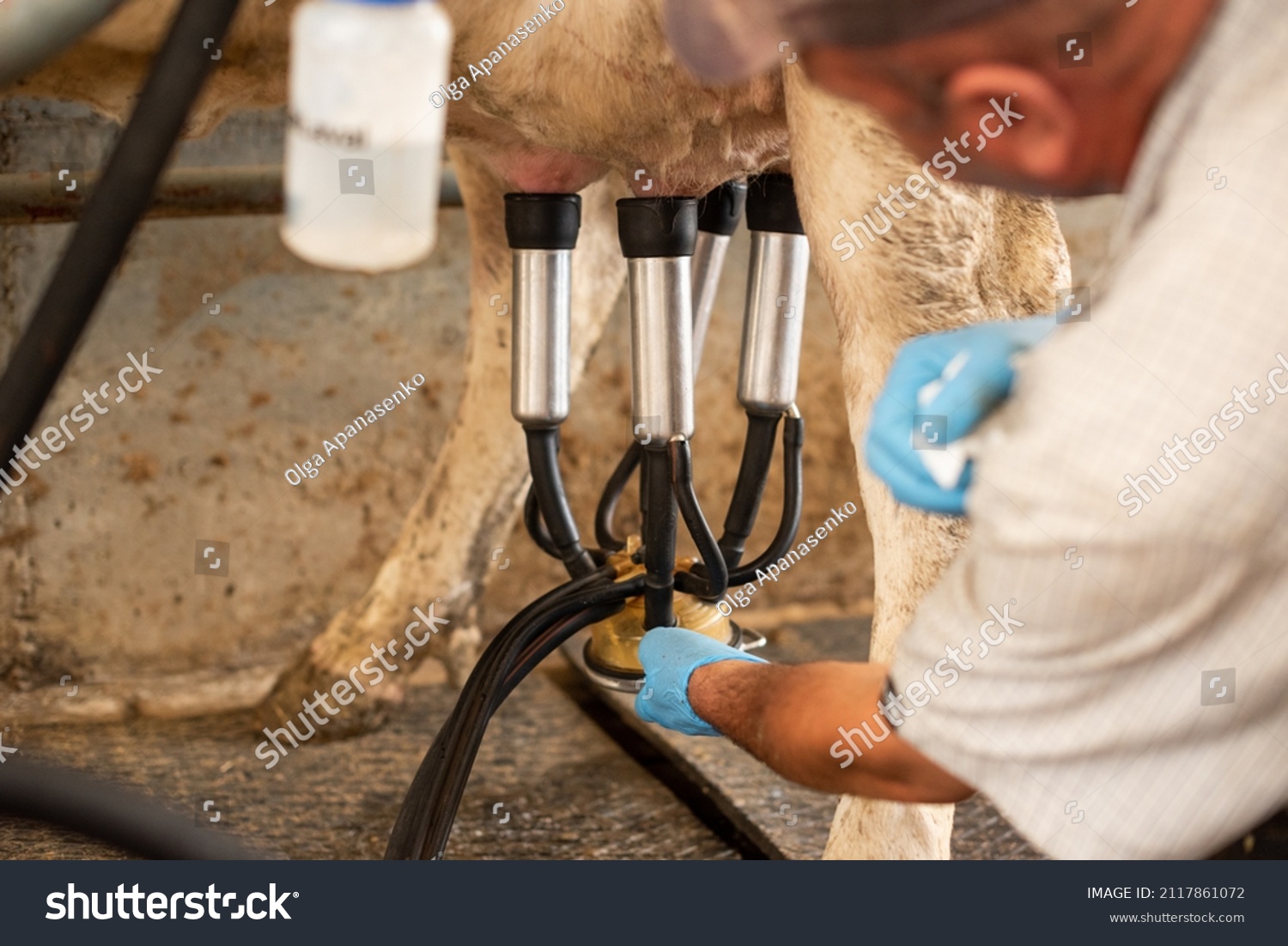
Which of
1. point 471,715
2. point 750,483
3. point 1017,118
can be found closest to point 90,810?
point 471,715

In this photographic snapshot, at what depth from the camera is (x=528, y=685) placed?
1.82 m

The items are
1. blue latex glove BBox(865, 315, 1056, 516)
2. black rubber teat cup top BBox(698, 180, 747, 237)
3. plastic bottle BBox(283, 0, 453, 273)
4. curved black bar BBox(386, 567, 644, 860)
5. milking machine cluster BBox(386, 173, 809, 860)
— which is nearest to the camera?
plastic bottle BBox(283, 0, 453, 273)

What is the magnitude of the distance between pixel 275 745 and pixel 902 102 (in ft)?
4.21

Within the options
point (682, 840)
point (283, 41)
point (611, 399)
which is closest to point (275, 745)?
point (682, 840)

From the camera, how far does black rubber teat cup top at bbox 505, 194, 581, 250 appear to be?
1150 millimetres

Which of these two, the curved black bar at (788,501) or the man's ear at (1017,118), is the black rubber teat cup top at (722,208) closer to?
the curved black bar at (788,501)

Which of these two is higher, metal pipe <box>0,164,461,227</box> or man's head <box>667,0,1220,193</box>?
metal pipe <box>0,164,461,227</box>

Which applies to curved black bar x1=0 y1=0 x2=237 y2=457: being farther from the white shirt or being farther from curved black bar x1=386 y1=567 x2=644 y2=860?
curved black bar x1=386 y1=567 x2=644 y2=860

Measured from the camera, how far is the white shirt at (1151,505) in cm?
51

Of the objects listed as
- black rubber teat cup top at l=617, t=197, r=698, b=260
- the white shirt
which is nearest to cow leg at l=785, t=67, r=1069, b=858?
black rubber teat cup top at l=617, t=197, r=698, b=260

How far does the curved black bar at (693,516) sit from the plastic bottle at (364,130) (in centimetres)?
64

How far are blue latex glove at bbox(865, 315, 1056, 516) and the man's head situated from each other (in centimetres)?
9

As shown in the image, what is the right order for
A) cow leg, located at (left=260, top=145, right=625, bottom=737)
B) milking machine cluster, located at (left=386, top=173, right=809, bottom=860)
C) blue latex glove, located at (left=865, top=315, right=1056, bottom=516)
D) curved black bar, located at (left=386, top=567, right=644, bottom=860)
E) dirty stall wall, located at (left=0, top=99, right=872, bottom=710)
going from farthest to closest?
dirty stall wall, located at (left=0, top=99, right=872, bottom=710)
cow leg, located at (left=260, top=145, right=625, bottom=737)
milking machine cluster, located at (left=386, top=173, right=809, bottom=860)
curved black bar, located at (left=386, top=567, right=644, bottom=860)
blue latex glove, located at (left=865, top=315, right=1056, bottom=516)
